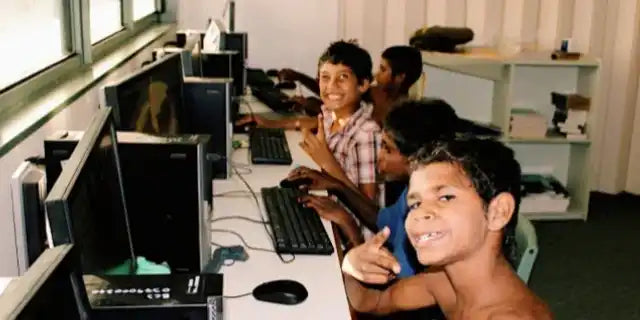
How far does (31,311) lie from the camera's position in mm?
702

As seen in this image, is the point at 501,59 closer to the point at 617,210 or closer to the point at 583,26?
the point at 583,26

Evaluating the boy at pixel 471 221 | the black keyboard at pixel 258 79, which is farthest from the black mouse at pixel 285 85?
the boy at pixel 471 221

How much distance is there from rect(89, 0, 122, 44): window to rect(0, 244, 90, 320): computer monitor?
2.35 metres

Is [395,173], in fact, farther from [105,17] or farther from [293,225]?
[105,17]

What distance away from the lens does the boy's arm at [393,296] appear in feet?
5.41

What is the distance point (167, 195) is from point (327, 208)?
0.60 metres

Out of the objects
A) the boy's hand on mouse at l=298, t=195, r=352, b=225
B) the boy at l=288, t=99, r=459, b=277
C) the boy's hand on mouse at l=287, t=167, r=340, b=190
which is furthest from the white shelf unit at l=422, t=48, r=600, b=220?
the boy's hand on mouse at l=298, t=195, r=352, b=225

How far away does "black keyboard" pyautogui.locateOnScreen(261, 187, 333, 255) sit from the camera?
182 cm

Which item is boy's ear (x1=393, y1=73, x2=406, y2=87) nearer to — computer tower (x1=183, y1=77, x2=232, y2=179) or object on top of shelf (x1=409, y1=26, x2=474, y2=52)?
object on top of shelf (x1=409, y1=26, x2=474, y2=52)

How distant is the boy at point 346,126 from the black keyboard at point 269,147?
96 millimetres

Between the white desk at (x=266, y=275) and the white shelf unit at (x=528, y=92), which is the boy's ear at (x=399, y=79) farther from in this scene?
the white desk at (x=266, y=275)

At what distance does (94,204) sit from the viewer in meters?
1.21

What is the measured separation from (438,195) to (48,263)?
72cm

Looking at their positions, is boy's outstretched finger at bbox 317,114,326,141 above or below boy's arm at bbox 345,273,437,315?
above
